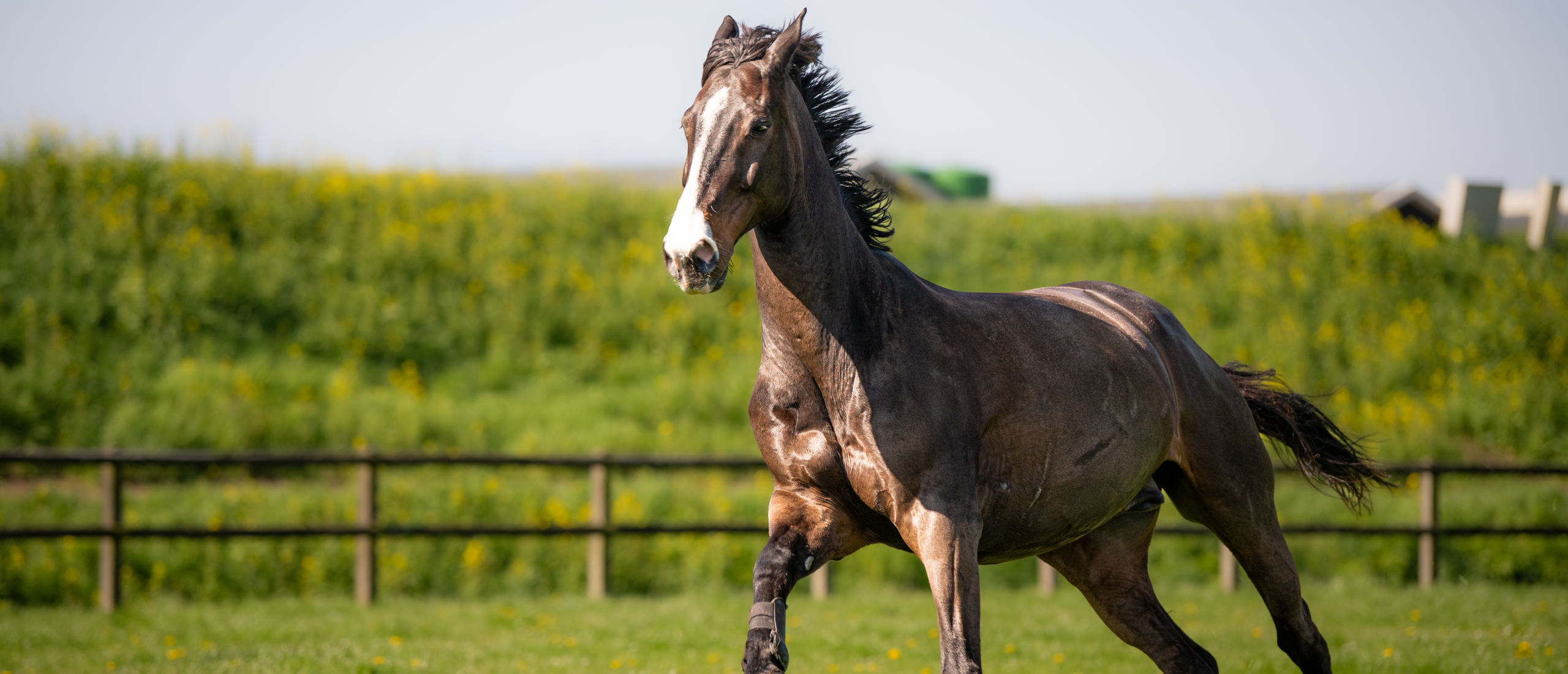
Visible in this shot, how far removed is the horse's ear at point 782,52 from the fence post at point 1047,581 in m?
7.54

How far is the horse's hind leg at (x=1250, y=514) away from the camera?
3.65 meters

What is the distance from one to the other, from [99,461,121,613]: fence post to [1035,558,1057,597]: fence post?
24.2ft

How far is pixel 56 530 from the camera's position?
7.82 meters

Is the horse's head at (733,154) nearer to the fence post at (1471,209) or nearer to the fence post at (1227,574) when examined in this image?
the fence post at (1227,574)

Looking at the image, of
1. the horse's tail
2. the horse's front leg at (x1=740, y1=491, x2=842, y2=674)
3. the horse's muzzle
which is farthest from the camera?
the horse's tail

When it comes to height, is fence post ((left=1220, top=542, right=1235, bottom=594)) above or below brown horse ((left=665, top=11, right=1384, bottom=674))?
below

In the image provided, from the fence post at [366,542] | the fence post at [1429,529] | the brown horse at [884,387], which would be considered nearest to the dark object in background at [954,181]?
the fence post at [1429,529]

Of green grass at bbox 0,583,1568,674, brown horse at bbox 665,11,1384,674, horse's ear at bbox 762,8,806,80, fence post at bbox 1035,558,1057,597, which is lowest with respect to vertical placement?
fence post at bbox 1035,558,1057,597

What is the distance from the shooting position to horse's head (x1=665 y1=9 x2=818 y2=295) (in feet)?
7.86

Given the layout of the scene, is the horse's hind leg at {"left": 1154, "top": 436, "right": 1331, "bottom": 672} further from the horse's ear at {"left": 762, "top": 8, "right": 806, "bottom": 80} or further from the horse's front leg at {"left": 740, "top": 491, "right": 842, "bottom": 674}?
the horse's ear at {"left": 762, "top": 8, "right": 806, "bottom": 80}

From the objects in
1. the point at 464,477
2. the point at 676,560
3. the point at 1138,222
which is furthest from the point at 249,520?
the point at 1138,222

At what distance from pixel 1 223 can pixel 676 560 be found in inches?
374

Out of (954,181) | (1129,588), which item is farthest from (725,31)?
(954,181)

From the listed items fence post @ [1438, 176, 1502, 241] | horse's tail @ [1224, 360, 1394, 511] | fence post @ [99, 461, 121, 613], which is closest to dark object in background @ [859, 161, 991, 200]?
fence post @ [1438, 176, 1502, 241]
